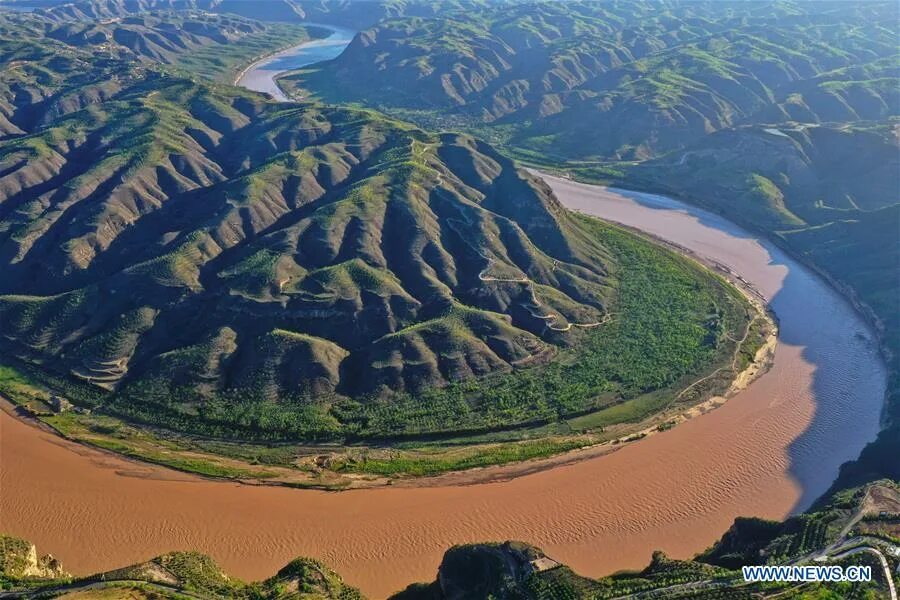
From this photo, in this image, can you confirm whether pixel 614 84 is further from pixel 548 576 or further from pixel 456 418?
pixel 548 576

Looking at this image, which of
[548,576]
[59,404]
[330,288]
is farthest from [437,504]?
[59,404]

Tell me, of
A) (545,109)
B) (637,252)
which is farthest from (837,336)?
(545,109)

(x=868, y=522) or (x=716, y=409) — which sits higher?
(x=868, y=522)

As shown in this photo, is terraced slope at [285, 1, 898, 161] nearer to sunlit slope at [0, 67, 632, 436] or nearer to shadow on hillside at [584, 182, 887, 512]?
sunlit slope at [0, 67, 632, 436]

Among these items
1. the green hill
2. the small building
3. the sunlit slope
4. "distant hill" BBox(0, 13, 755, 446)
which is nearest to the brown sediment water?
the small building

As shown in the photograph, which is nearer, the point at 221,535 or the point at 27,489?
the point at 221,535

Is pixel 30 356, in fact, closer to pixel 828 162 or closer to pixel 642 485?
pixel 642 485

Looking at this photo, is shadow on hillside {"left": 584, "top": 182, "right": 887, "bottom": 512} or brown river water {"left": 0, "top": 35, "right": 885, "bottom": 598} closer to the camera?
brown river water {"left": 0, "top": 35, "right": 885, "bottom": 598}
